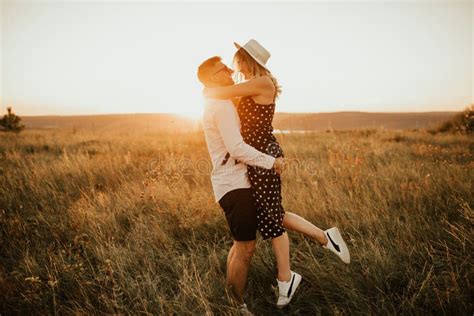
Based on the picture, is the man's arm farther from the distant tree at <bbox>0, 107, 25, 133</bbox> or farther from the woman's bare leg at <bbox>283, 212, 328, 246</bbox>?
the distant tree at <bbox>0, 107, 25, 133</bbox>

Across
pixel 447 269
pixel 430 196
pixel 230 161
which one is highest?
pixel 230 161

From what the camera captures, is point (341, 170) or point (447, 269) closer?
point (447, 269)

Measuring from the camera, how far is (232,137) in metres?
2.00

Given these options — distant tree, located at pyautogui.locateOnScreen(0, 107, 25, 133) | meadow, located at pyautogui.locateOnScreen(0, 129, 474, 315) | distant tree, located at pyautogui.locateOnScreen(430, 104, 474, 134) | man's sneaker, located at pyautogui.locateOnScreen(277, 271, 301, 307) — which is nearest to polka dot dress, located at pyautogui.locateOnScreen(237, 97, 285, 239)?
man's sneaker, located at pyautogui.locateOnScreen(277, 271, 301, 307)

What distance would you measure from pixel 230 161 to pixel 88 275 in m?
1.92

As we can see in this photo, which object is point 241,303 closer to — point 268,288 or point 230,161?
point 268,288

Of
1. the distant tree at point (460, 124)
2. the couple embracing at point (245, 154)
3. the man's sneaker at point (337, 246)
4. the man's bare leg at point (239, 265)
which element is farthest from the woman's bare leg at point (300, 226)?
the distant tree at point (460, 124)

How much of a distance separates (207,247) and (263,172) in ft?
4.45

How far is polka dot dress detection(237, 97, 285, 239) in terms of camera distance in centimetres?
214

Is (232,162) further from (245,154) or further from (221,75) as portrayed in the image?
(221,75)

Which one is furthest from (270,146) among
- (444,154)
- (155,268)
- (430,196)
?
(444,154)

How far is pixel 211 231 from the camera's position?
3551mm

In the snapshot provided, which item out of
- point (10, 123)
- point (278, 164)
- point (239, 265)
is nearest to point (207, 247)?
point (239, 265)

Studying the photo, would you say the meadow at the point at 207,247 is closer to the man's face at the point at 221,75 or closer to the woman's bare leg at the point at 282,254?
the woman's bare leg at the point at 282,254
